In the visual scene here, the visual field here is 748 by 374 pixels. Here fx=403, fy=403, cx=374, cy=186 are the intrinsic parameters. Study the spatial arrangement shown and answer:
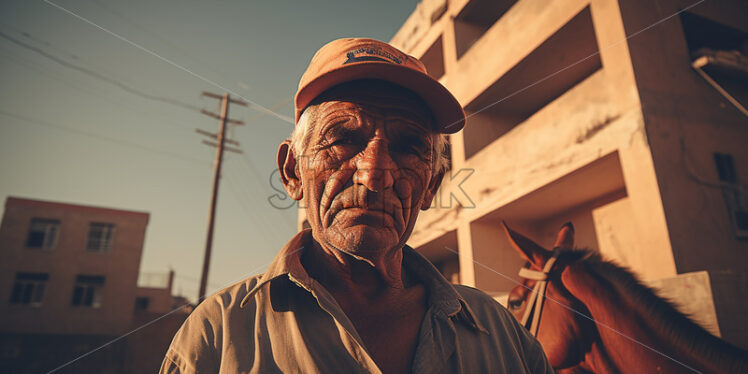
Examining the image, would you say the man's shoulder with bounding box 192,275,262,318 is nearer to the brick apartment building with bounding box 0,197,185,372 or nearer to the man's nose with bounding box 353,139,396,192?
the man's nose with bounding box 353,139,396,192

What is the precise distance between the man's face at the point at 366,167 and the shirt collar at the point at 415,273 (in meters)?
0.15

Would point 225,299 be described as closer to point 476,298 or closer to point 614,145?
point 476,298

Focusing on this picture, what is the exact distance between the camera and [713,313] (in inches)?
137

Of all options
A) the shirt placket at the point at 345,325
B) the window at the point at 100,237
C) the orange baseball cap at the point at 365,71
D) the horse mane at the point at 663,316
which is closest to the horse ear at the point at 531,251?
the horse mane at the point at 663,316

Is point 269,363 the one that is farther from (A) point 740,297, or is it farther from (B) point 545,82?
(B) point 545,82

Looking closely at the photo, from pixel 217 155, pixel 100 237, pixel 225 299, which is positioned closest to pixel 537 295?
pixel 225 299

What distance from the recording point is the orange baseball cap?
5.05 ft

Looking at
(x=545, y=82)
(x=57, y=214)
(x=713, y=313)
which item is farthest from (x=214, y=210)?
(x=57, y=214)

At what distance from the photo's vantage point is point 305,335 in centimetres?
129

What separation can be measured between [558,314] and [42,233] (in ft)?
94.0

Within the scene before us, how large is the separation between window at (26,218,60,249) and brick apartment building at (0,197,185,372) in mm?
44

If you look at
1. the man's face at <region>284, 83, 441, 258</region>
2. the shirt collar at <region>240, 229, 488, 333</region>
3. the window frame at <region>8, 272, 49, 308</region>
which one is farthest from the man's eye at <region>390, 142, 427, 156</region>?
the window frame at <region>8, 272, 49, 308</region>

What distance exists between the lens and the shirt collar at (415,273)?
1.40m

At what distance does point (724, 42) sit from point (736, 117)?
79.6 inches
